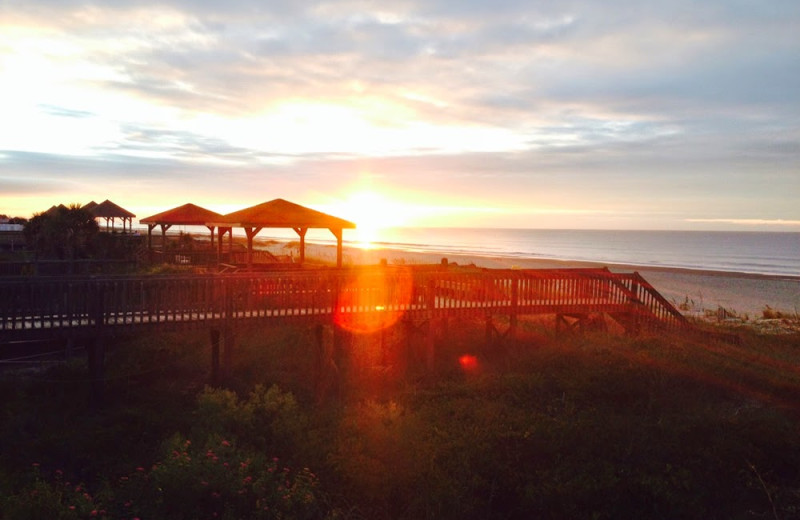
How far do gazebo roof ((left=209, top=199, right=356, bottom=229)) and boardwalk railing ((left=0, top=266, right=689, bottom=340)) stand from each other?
186 inches

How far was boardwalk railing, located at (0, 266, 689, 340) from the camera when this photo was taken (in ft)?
37.4

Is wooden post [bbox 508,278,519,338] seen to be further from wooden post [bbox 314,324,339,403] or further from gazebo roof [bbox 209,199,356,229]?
gazebo roof [bbox 209,199,356,229]

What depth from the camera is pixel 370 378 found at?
13.7 meters

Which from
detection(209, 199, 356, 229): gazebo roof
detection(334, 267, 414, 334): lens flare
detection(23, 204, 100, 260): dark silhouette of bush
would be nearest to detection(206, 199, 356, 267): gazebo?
detection(209, 199, 356, 229): gazebo roof

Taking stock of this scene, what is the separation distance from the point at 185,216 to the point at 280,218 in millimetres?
12168

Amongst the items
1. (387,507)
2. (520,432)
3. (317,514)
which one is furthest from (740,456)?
(317,514)

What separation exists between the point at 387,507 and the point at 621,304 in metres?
11.4

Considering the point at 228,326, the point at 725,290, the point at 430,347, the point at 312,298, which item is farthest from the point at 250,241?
the point at 725,290

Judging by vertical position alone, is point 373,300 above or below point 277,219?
below

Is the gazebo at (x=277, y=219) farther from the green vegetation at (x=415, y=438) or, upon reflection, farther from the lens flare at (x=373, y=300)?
the green vegetation at (x=415, y=438)

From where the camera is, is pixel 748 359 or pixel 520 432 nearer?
pixel 520 432

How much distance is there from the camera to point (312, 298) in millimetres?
13703

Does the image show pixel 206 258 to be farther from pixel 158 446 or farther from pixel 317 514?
pixel 317 514

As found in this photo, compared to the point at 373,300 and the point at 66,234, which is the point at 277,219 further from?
the point at 66,234
